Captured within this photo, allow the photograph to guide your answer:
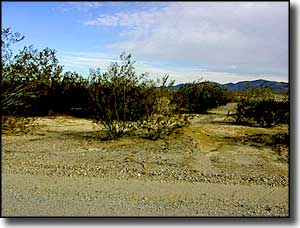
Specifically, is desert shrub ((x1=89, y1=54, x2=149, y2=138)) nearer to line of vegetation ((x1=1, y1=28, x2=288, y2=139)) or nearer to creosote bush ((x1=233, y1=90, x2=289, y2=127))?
line of vegetation ((x1=1, y1=28, x2=288, y2=139))

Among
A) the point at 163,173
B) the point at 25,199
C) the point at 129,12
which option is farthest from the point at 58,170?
the point at 129,12

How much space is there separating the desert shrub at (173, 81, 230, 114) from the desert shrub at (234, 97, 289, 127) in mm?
181

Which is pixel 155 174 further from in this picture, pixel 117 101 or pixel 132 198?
pixel 117 101

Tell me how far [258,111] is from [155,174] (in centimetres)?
145

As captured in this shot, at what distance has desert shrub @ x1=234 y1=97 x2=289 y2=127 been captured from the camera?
3.59 meters

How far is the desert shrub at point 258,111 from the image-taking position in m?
3.59

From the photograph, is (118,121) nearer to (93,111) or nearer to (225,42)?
(93,111)

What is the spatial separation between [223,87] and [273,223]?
1193mm

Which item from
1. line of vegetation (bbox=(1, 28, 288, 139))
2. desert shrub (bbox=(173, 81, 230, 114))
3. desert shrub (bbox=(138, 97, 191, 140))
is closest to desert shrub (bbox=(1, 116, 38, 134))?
line of vegetation (bbox=(1, 28, 288, 139))

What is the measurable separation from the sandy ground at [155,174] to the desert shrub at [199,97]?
0.11m

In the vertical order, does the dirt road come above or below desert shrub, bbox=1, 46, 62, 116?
below

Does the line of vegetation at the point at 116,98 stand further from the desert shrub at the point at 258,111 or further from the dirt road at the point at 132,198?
the dirt road at the point at 132,198

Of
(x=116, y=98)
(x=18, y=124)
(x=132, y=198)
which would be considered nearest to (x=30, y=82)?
(x=18, y=124)

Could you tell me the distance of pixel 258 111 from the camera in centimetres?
426
